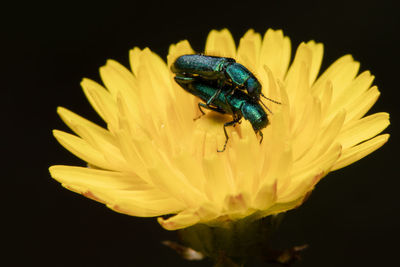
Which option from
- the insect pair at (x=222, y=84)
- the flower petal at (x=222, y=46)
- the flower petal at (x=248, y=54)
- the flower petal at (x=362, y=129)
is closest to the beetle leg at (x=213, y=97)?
the insect pair at (x=222, y=84)

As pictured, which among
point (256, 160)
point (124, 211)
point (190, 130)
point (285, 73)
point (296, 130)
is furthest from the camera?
point (285, 73)

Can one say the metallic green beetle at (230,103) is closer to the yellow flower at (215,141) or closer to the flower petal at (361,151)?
the yellow flower at (215,141)

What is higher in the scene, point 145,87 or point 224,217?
point 145,87

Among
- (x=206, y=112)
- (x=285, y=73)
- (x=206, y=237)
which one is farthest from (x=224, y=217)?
(x=285, y=73)

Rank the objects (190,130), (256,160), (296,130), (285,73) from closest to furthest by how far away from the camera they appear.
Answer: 1. (256,160)
2. (296,130)
3. (190,130)
4. (285,73)

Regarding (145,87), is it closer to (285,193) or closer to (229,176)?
(229,176)

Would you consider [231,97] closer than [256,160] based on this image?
No

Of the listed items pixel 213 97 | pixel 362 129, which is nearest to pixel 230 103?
pixel 213 97
